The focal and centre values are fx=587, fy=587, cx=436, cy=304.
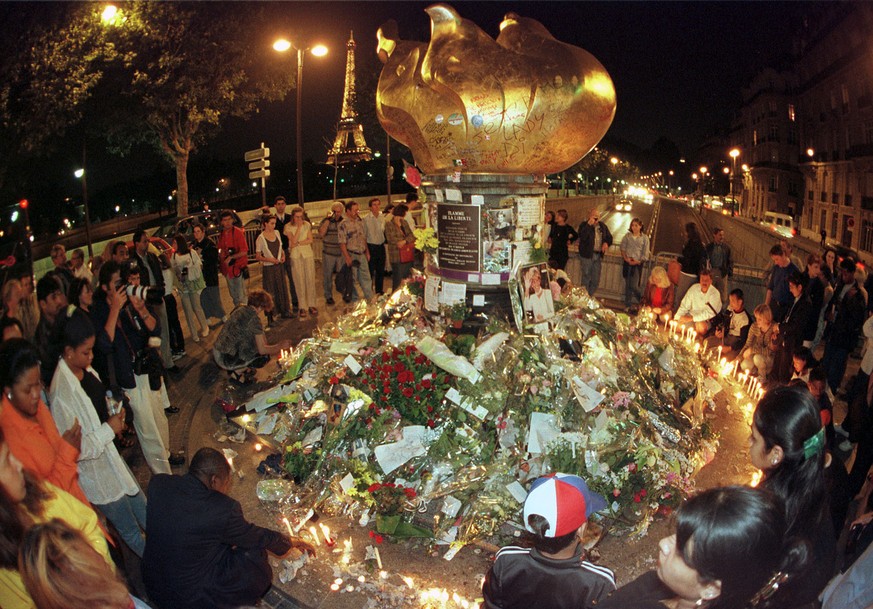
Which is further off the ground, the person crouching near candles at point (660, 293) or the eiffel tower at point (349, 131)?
the eiffel tower at point (349, 131)

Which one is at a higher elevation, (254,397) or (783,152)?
(783,152)

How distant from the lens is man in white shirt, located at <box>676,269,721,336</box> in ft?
30.2

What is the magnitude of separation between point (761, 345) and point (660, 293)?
2.27 m

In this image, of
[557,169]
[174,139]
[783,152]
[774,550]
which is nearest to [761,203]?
[783,152]

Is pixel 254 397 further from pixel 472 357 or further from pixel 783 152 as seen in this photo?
pixel 783 152

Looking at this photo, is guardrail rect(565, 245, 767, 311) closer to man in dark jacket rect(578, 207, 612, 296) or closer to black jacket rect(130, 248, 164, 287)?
man in dark jacket rect(578, 207, 612, 296)

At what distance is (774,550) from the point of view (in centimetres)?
217

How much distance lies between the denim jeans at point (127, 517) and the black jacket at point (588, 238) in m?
10.1

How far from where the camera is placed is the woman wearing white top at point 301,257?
11.4 m

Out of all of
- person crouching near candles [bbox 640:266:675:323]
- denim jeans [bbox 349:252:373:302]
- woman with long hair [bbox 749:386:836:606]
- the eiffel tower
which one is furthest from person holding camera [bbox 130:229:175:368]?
the eiffel tower

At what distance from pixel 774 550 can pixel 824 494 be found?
3.43 feet

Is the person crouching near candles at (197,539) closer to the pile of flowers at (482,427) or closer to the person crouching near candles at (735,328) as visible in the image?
the pile of flowers at (482,427)

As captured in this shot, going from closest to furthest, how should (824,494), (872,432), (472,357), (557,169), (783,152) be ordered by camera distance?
(824,494)
(872,432)
(472,357)
(557,169)
(783,152)

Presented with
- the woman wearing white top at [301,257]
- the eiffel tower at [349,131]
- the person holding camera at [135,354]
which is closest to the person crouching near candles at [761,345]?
the person holding camera at [135,354]
